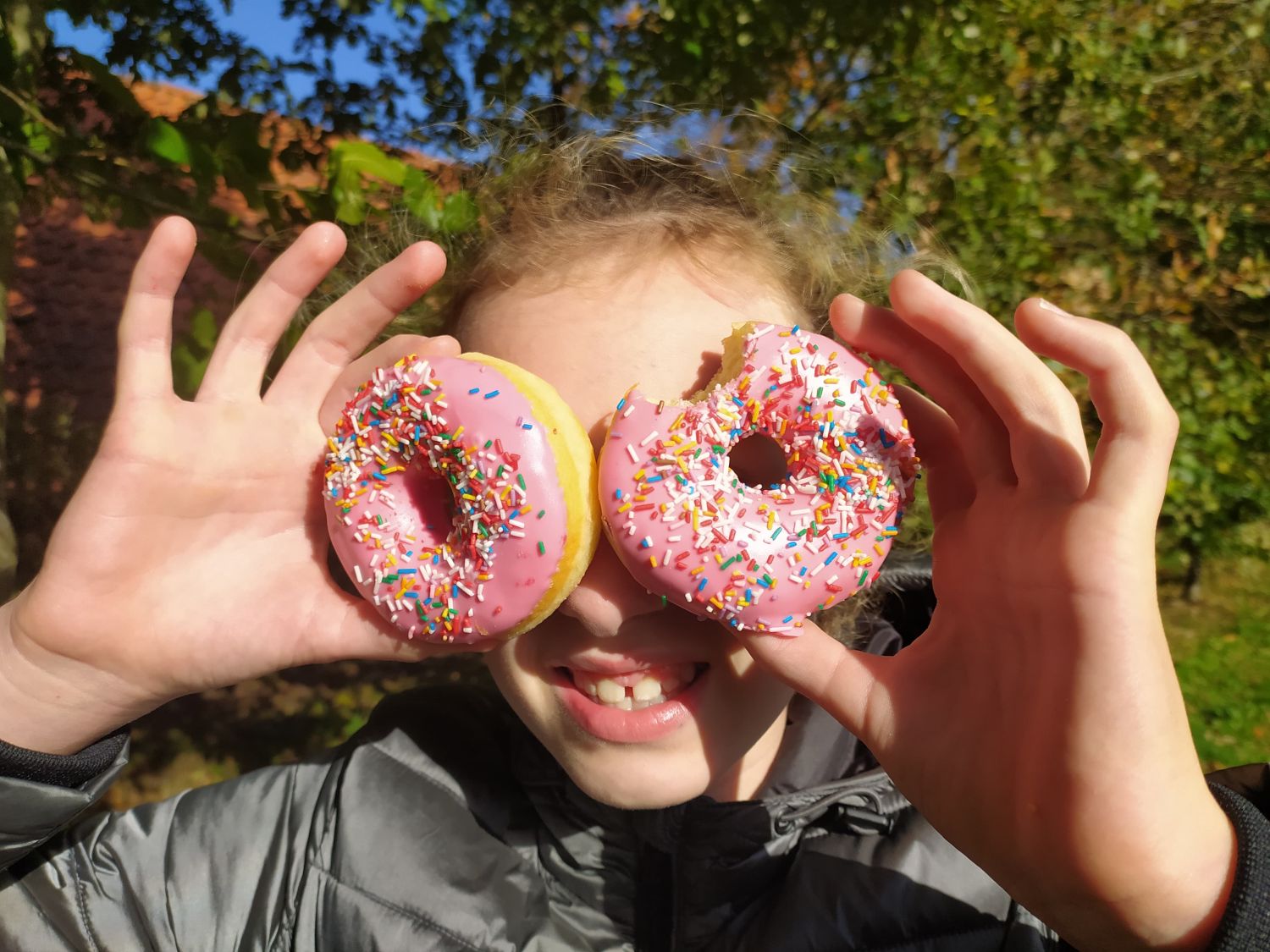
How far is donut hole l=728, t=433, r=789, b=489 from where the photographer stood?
158 cm

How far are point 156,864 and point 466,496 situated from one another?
1.11 m

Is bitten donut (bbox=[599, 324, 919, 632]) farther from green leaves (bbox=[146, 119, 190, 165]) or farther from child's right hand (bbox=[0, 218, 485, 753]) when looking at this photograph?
green leaves (bbox=[146, 119, 190, 165])

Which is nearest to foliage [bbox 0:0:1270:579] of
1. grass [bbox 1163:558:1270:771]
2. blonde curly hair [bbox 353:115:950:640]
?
blonde curly hair [bbox 353:115:950:640]

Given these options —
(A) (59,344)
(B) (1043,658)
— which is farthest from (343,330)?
(A) (59,344)

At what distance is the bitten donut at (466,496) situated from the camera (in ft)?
4.37

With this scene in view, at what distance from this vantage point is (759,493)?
1396 mm

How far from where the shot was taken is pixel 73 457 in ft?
13.7

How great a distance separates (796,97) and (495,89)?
1256mm

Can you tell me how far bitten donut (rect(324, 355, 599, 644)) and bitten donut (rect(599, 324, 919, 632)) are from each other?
0.09m

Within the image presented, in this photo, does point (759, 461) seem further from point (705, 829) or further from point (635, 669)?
point (705, 829)

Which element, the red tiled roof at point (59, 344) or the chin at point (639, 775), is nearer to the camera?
the chin at point (639, 775)

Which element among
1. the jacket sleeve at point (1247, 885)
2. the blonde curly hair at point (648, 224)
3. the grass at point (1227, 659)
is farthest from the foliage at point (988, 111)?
the jacket sleeve at point (1247, 885)

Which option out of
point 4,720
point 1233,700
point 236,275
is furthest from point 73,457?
point 1233,700

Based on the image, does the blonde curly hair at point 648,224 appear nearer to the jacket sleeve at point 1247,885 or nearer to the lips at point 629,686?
the lips at point 629,686
